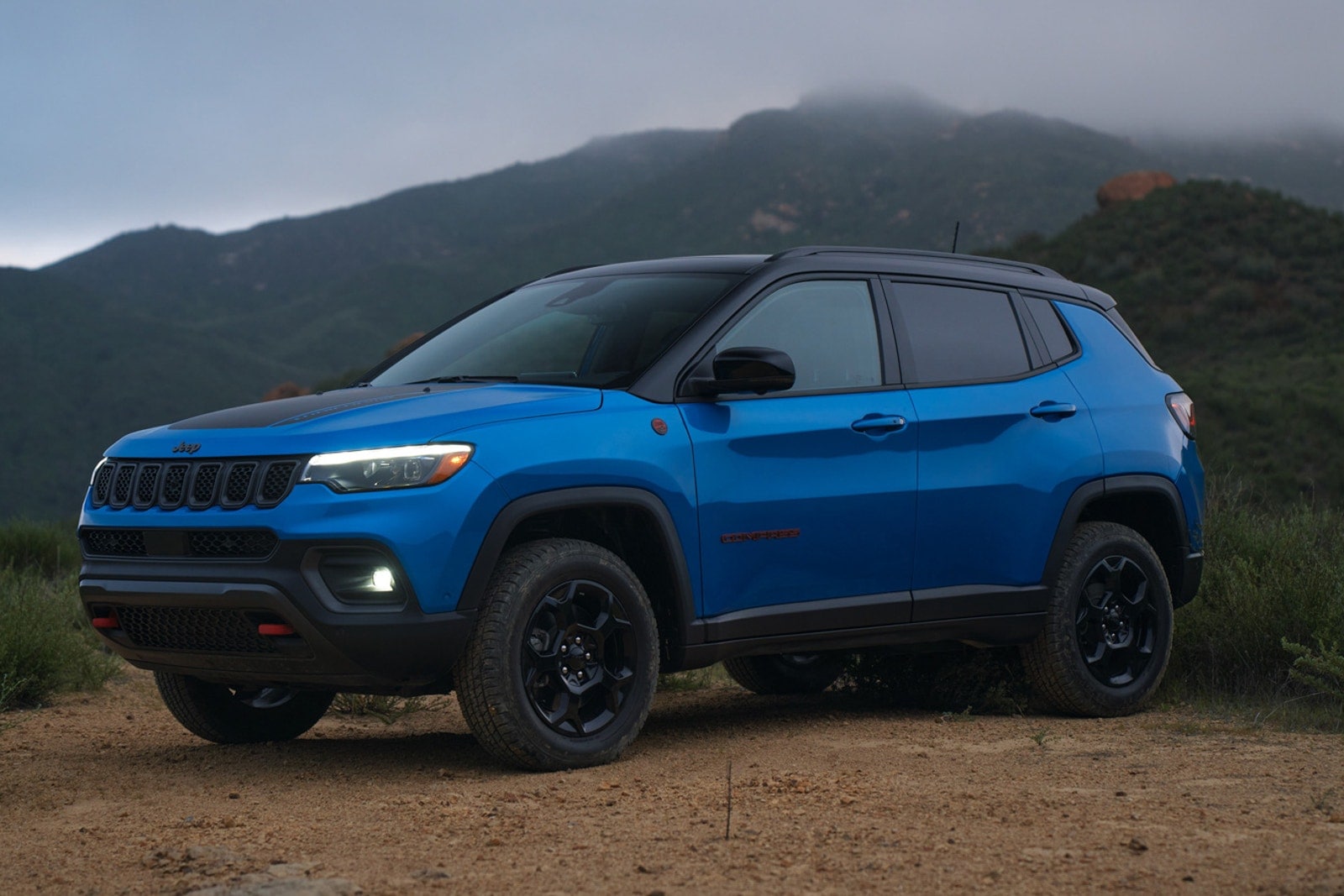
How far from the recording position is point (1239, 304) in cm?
4519

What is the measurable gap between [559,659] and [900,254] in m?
2.58

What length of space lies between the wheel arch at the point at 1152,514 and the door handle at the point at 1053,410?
34 centimetres

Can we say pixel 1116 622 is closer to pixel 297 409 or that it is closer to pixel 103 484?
pixel 297 409

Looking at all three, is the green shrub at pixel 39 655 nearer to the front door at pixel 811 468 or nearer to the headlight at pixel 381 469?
the headlight at pixel 381 469

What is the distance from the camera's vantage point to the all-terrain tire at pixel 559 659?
5.06 metres

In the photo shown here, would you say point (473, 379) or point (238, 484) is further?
point (473, 379)

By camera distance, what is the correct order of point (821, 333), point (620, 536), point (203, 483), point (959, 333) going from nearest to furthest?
point (203, 483) → point (620, 536) → point (821, 333) → point (959, 333)

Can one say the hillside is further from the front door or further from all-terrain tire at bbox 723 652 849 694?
the front door

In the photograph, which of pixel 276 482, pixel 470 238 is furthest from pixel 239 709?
pixel 470 238

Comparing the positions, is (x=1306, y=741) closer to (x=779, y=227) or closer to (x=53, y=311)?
(x=53, y=311)

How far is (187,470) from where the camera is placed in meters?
5.15

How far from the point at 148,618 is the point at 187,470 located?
57 centimetres

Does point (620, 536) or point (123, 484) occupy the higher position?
point (123, 484)

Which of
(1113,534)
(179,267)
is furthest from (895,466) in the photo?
(179,267)
